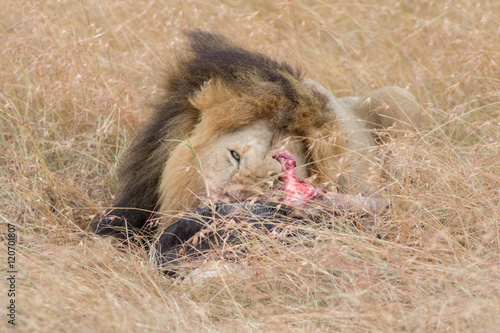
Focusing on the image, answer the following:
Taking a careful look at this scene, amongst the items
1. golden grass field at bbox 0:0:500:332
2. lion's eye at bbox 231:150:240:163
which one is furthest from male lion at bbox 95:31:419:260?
golden grass field at bbox 0:0:500:332

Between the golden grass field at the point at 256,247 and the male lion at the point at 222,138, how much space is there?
0.98 feet

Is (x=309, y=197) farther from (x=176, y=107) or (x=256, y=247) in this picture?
(x=176, y=107)

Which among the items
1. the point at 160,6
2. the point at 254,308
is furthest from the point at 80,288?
the point at 160,6

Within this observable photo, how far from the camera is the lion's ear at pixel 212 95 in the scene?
3383mm

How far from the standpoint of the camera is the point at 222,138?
334 centimetres

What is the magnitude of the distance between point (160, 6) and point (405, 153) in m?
4.26

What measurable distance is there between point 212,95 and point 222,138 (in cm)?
23

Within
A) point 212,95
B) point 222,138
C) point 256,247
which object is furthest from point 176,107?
point 256,247

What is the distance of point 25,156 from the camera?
4.26 meters

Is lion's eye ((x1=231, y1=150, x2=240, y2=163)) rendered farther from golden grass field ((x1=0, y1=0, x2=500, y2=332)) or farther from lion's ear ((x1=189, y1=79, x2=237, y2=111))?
golden grass field ((x1=0, y1=0, x2=500, y2=332))

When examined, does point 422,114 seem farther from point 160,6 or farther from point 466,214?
point 160,6

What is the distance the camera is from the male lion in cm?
324

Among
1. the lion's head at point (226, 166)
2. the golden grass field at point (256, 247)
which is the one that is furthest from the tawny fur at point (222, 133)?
the golden grass field at point (256, 247)

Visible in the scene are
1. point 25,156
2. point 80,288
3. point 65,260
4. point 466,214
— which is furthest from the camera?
point 25,156
